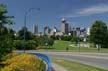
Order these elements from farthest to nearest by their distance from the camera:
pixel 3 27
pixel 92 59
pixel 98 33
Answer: pixel 98 33, pixel 92 59, pixel 3 27

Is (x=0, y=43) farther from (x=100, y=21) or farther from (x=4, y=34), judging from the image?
(x=100, y=21)

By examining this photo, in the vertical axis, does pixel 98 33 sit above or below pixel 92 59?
above

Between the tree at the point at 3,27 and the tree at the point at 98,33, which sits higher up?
the tree at the point at 98,33

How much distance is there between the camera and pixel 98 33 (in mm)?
116750

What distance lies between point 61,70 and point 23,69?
32.7ft

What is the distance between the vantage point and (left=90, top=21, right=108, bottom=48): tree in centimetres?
11400

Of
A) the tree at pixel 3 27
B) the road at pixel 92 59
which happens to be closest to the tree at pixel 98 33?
the road at pixel 92 59

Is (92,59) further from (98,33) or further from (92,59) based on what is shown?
(98,33)

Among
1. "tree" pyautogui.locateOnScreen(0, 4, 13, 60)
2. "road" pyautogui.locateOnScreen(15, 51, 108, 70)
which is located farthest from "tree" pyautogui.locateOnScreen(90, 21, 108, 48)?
"tree" pyautogui.locateOnScreen(0, 4, 13, 60)

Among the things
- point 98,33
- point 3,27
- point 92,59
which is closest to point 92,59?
point 92,59

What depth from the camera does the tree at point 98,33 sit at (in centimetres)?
11400

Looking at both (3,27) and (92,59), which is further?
(92,59)

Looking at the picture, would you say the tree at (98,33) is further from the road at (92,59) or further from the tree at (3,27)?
the tree at (3,27)

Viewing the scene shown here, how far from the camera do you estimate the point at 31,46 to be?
100 meters
